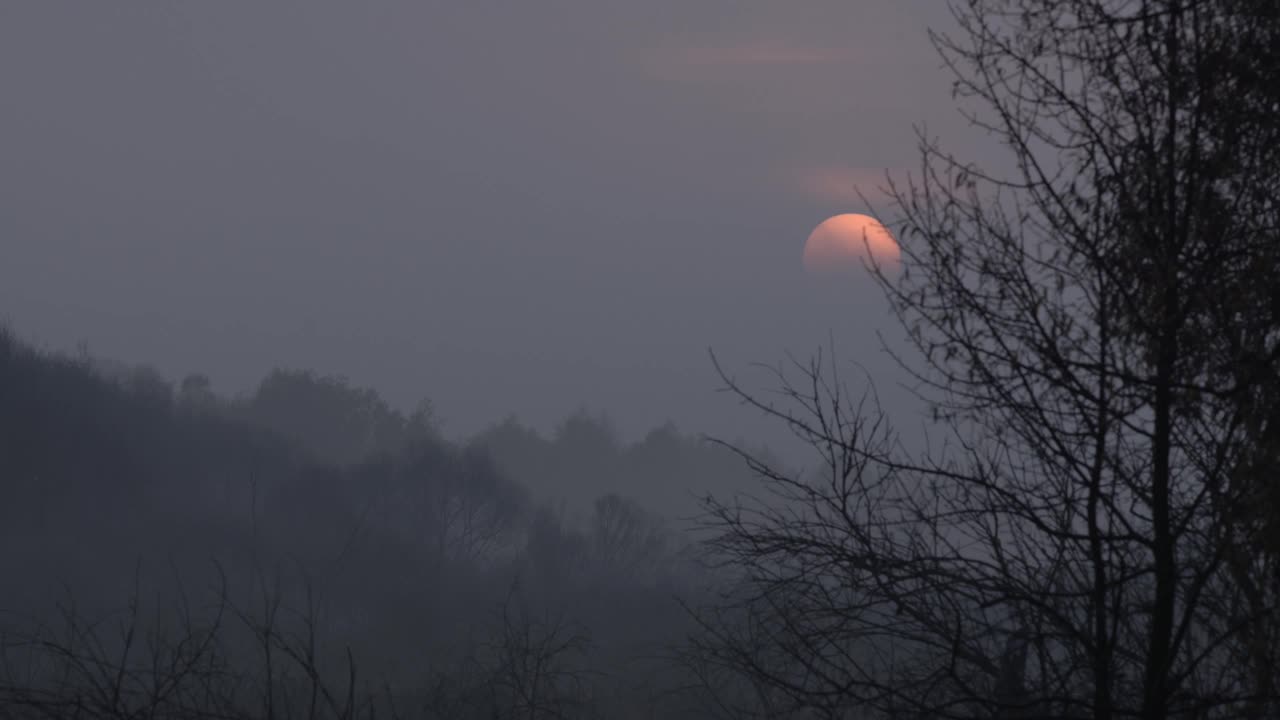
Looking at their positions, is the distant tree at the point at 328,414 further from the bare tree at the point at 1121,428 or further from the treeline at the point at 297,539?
the bare tree at the point at 1121,428

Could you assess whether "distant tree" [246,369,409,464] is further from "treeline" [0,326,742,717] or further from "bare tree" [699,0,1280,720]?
"bare tree" [699,0,1280,720]

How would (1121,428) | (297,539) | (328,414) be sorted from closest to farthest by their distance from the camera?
1. (1121,428)
2. (297,539)
3. (328,414)

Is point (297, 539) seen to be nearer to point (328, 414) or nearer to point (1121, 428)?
point (328, 414)

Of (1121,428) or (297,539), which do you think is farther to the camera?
(297,539)

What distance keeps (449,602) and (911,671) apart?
39.0m

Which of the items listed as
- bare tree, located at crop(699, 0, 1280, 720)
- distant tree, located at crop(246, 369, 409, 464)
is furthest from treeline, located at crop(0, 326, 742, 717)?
bare tree, located at crop(699, 0, 1280, 720)

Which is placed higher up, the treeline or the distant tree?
the distant tree

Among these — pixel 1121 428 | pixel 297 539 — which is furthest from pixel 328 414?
pixel 1121 428

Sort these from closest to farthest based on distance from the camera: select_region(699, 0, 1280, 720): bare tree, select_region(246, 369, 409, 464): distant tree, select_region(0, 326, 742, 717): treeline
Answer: select_region(699, 0, 1280, 720): bare tree → select_region(0, 326, 742, 717): treeline → select_region(246, 369, 409, 464): distant tree

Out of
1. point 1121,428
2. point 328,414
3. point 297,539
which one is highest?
point 328,414

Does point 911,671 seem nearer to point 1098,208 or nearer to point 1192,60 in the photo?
point 1098,208

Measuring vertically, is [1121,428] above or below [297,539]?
below

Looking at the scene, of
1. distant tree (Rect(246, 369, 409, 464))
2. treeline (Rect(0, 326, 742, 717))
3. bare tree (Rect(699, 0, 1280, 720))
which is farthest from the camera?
distant tree (Rect(246, 369, 409, 464))

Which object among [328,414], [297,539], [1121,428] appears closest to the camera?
[1121,428]
